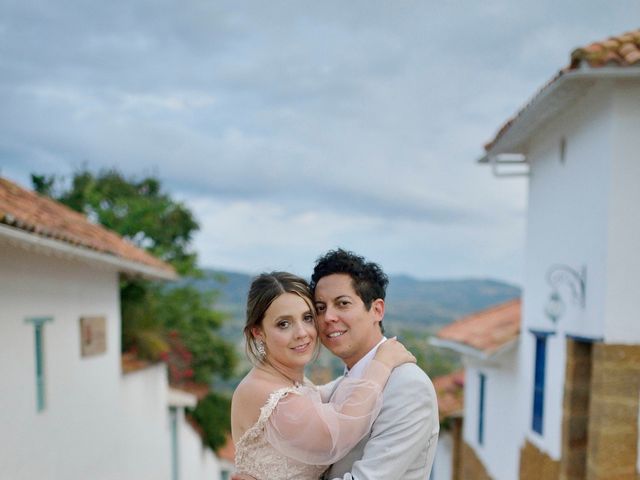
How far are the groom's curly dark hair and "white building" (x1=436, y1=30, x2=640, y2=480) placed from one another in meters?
3.30

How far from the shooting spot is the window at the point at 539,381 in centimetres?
686

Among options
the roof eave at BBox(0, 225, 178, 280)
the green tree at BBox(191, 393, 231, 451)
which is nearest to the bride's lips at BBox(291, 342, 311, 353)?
the roof eave at BBox(0, 225, 178, 280)

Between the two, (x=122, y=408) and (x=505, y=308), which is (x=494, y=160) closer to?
(x=505, y=308)

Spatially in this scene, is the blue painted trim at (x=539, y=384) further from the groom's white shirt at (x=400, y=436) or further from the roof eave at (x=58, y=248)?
the groom's white shirt at (x=400, y=436)

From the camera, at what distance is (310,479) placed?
225 centimetres

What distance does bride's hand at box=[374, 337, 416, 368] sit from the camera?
2.17m

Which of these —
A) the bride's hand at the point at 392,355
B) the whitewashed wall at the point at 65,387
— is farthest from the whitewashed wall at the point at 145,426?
the bride's hand at the point at 392,355

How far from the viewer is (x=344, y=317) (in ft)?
7.39

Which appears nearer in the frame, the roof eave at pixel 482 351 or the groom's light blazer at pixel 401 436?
the groom's light blazer at pixel 401 436

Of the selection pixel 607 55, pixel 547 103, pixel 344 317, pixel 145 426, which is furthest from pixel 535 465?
pixel 145 426

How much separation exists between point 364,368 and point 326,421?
12.1 inches

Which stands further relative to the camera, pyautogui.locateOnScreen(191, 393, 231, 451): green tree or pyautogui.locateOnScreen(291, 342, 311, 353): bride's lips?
pyautogui.locateOnScreen(191, 393, 231, 451): green tree

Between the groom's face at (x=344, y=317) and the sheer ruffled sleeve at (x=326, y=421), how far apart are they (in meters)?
0.19

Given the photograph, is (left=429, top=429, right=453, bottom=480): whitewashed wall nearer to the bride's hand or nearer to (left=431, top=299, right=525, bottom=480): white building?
(left=431, top=299, right=525, bottom=480): white building
